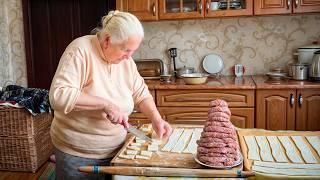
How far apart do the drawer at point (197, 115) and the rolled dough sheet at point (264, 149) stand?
1.34 metres

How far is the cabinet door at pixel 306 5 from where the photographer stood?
293 centimetres

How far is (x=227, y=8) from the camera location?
3080 mm

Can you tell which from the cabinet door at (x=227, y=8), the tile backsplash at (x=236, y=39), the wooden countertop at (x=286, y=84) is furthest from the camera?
the tile backsplash at (x=236, y=39)

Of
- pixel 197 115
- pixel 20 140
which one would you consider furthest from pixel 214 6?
pixel 20 140

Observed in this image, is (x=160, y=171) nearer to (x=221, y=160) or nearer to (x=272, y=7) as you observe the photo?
(x=221, y=160)

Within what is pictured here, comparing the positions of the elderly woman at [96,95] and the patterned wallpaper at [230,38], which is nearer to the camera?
the elderly woman at [96,95]

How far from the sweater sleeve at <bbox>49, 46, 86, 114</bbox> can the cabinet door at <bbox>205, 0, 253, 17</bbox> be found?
6.34 ft

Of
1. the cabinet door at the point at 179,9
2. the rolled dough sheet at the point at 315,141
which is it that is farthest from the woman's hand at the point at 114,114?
the cabinet door at the point at 179,9

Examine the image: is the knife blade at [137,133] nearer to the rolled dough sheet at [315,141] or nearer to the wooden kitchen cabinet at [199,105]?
the rolled dough sheet at [315,141]

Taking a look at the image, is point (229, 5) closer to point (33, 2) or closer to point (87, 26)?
point (87, 26)

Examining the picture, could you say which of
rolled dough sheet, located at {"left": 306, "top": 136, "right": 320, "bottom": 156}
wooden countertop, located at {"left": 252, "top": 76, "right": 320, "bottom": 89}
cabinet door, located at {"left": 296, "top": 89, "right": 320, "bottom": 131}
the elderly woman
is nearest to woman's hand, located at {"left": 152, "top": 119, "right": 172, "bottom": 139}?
the elderly woman

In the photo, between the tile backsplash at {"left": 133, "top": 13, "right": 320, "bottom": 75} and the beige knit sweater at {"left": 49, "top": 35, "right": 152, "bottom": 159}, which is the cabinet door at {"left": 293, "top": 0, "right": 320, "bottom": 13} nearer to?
the tile backsplash at {"left": 133, "top": 13, "right": 320, "bottom": 75}

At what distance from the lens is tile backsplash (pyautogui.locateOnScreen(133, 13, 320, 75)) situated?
3.33 m

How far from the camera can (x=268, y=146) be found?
1503mm
